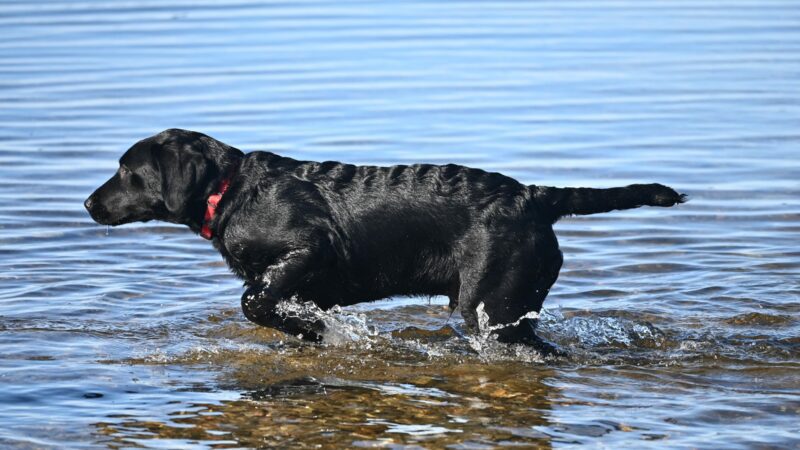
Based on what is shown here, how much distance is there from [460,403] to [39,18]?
20.3 meters

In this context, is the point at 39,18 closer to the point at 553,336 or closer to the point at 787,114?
the point at 787,114

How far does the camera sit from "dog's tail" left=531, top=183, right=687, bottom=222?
7.24m

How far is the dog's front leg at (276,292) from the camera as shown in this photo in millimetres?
7387

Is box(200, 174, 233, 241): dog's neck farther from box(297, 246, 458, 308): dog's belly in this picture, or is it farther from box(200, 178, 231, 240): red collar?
box(297, 246, 458, 308): dog's belly

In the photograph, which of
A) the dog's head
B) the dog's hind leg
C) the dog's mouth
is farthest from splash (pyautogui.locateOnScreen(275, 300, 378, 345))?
the dog's mouth

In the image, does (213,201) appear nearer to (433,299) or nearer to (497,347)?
(497,347)

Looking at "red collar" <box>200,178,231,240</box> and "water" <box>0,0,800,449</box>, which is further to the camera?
"red collar" <box>200,178,231,240</box>

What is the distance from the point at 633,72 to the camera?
17.9 meters

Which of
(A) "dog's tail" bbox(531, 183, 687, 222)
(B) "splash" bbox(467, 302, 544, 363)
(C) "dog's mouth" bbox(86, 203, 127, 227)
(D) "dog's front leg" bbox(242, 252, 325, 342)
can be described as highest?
(A) "dog's tail" bbox(531, 183, 687, 222)

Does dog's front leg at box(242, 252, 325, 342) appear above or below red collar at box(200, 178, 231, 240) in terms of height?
below

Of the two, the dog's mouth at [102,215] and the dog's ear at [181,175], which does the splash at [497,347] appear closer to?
the dog's ear at [181,175]

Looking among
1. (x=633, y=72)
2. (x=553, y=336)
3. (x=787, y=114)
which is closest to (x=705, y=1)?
(x=633, y=72)

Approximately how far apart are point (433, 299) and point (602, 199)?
2.24 metres

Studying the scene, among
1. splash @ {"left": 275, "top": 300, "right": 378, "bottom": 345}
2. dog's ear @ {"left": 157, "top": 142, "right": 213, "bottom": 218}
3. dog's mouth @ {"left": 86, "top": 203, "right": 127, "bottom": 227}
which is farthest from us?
dog's mouth @ {"left": 86, "top": 203, "right": 127, "bottom": 227}
